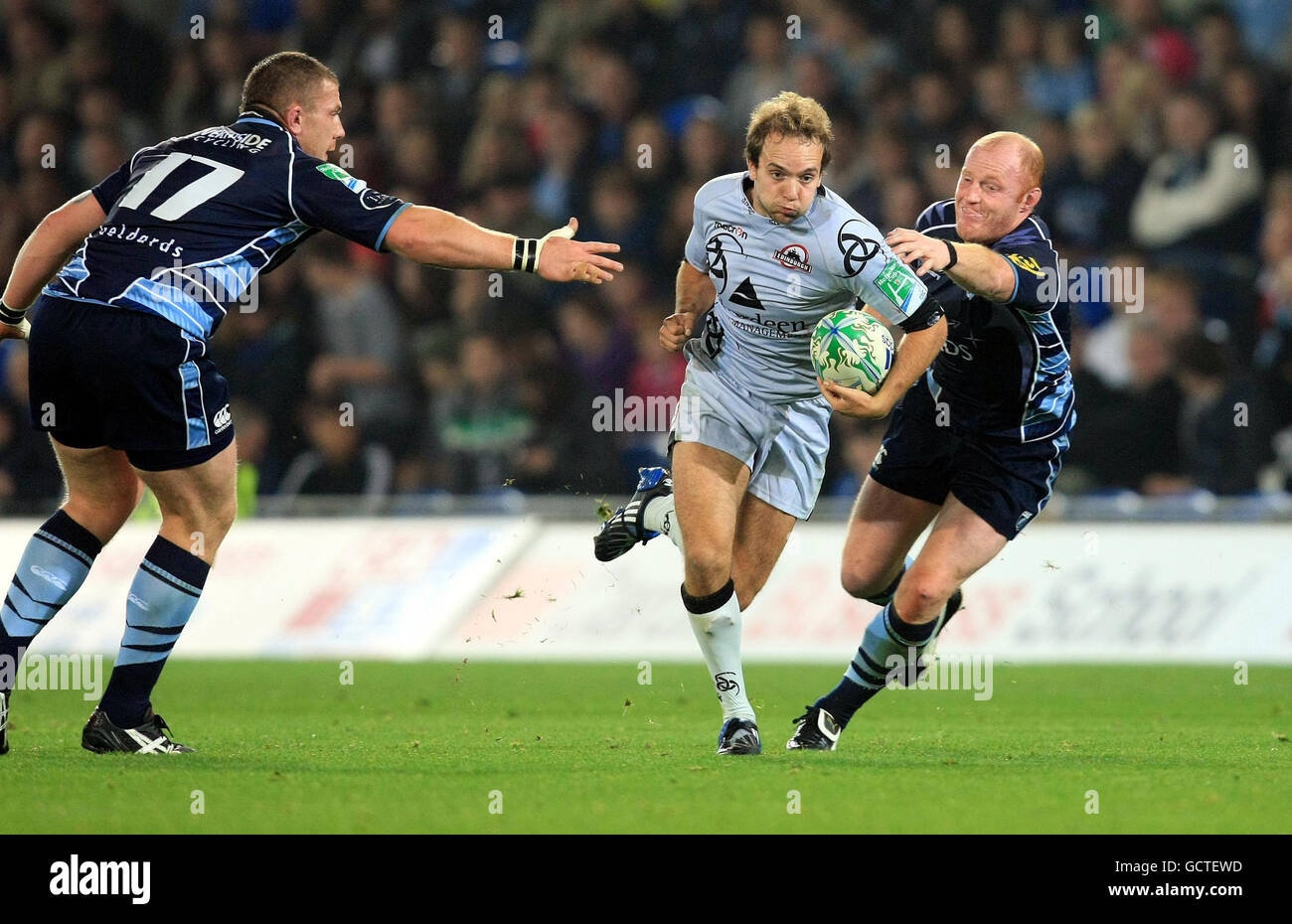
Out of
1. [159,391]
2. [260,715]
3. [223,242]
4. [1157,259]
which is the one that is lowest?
[260,715]

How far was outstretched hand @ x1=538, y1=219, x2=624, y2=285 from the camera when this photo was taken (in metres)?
5.80

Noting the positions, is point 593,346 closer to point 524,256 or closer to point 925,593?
point 925,593

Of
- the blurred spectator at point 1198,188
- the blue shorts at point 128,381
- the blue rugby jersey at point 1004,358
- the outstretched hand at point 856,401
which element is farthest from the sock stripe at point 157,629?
the blurred spectator at point 1198,188

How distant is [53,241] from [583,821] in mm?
3182

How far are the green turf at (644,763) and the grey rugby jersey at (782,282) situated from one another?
1591mm

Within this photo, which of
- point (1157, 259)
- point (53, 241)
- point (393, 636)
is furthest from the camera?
point (1157, 259)

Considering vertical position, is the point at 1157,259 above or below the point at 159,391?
above

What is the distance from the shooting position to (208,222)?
5949 mm

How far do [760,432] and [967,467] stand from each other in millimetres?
883

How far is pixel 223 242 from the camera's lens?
598 centimetres

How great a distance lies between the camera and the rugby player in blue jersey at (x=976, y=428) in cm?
652

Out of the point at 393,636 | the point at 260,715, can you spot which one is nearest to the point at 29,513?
the point at 393,636
